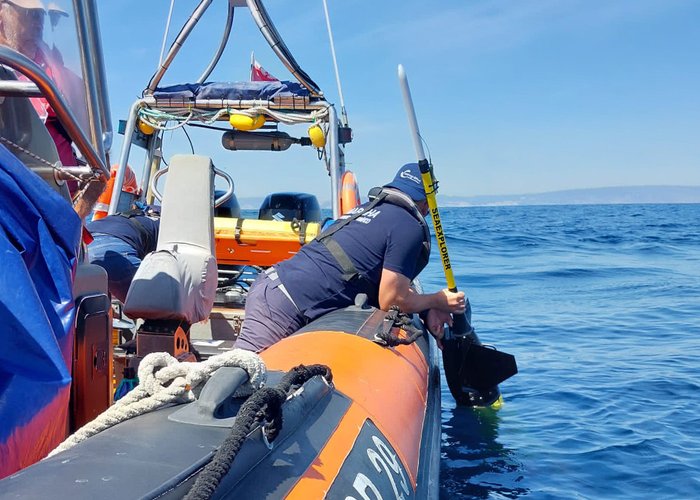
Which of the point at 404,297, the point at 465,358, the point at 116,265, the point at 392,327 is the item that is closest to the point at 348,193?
the point at 465,358

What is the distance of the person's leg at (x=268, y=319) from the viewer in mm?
3619

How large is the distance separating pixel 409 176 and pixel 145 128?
327 centimetres

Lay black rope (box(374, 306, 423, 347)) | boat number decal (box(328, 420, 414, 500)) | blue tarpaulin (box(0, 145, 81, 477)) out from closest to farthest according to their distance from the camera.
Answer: blue tarpaulin (box(0, 145, 81, 477)) < boat number decal (box(328, 420, 414, 500)) < black rope (box(374, 306, 423, 347))

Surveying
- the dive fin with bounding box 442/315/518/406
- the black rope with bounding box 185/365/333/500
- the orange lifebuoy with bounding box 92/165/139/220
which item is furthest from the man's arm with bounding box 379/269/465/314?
the orange lifebuoy with bounding box 92/165/139/220

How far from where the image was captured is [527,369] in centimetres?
705

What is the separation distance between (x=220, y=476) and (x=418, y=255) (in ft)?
9.17

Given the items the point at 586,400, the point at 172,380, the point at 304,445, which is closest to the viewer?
the point at 172,380

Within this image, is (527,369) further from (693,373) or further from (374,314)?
(374,314)

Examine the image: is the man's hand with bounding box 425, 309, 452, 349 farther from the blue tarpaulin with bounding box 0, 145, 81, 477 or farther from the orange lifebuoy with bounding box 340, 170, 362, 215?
the blue tarpaulin with bounding box 0, 145, 81, 477

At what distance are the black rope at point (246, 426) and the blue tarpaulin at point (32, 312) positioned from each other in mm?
425

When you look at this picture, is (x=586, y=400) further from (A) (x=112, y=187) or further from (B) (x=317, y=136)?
(A) (x=112, y=187)

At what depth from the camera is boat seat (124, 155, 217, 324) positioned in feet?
10.1

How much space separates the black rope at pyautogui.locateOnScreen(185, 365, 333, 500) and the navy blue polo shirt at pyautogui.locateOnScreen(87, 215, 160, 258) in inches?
129

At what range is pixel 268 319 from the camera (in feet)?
12.0
